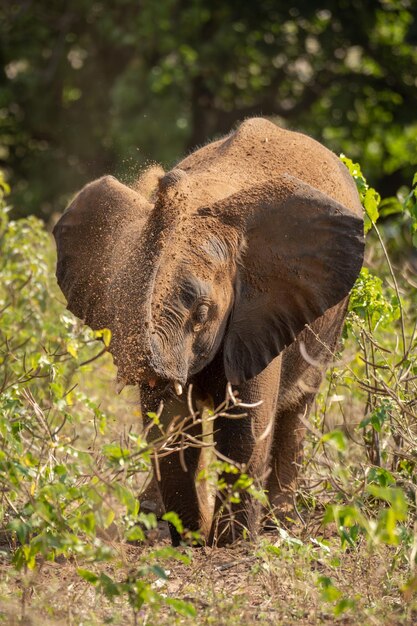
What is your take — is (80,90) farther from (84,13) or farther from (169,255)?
(169,255)

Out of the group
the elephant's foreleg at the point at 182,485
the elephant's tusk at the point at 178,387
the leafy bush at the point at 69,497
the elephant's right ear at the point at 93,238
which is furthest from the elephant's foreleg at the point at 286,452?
the elephant's tusk at the point at 178,387

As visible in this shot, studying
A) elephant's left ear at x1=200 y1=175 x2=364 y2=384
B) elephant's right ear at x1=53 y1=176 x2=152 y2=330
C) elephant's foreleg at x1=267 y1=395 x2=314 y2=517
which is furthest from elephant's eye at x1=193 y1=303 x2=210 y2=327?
elephant's foreleg at x1=267 y1=395 x2=314 y2=517

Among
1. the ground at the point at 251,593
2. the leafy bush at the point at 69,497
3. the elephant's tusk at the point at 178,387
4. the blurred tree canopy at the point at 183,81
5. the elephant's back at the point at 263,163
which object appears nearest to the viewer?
the leafy bush at the point at 69,497

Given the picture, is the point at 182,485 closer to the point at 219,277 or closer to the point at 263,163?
the point at 219,277

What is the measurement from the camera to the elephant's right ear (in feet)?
21.9

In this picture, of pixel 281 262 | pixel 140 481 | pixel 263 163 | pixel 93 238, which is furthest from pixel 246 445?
pixel 140 481

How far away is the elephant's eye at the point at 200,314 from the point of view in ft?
20.4

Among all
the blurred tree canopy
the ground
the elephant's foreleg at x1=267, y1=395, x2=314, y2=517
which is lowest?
the blurred tree canopy

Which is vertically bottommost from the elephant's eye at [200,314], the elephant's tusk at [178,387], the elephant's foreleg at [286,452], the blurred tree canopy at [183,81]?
the blurred tree canopy at [183,81]

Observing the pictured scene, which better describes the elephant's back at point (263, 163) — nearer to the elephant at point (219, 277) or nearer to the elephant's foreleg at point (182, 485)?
the elephant at point (219, 277)

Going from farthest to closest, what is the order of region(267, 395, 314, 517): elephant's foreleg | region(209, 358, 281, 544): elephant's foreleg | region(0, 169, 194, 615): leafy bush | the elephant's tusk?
region(267, 395, 314, 517): elephant's foreleg < region(209, 358, 281, 544): elephant's foreleg < the elephant's tusk < region(0, 169, 194, 615): leafy bush

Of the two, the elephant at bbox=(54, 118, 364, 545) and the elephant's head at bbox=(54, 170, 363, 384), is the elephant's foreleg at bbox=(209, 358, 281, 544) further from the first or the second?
the elephant's head at bbox=(54, 170, 363, 384)

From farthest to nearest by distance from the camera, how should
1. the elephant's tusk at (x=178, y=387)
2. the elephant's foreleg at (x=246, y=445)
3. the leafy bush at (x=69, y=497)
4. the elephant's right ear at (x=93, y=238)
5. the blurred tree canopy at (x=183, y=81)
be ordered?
the blurred tree canopy at (x=183, y=81)
the elephant's right ear at (x=93, y=238)
the elephant's foreleg at (x=246, y=445)
the elephant's tusk at (x=178, y=387)
the leafy bush at (x=69, y=497)

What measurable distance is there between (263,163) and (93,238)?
983 mm
